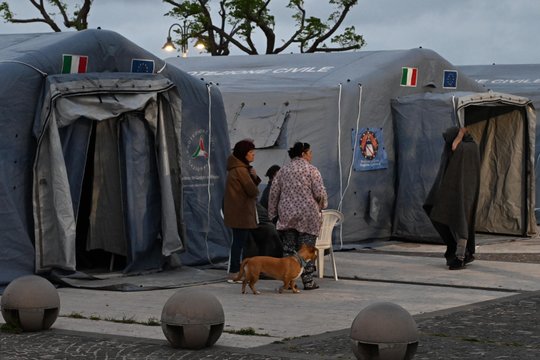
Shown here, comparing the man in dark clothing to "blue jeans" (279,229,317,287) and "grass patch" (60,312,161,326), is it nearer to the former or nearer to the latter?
"blue jeans" (279,229,317,287)

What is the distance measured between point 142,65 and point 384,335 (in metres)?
6.97

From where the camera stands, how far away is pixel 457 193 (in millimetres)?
14664

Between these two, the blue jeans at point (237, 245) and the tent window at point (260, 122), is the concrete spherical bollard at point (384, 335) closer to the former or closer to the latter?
the blue jeans at point (237, 245)

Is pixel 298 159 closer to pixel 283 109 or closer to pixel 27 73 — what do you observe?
pixel 27 73

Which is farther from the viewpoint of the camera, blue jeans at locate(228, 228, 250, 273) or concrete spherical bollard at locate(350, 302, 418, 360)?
blue jeans at locate(228, 228, 250, 273)

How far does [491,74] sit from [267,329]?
15179 mm

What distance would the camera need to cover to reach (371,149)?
18094 mm

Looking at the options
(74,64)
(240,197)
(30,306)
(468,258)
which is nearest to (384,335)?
(30,306)

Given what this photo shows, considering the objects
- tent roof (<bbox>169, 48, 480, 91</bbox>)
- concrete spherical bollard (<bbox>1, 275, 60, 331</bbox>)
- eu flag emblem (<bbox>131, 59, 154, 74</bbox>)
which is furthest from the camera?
tent roof (<bbox>169, 48, 480, 91</bbox>)

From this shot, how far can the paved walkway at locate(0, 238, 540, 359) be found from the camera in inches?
347

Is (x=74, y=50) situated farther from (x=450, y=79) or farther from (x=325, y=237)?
(x=450, y=79)

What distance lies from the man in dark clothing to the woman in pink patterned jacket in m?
2.41

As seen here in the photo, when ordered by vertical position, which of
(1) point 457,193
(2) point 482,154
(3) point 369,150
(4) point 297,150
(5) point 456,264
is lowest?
(5) point 456,264

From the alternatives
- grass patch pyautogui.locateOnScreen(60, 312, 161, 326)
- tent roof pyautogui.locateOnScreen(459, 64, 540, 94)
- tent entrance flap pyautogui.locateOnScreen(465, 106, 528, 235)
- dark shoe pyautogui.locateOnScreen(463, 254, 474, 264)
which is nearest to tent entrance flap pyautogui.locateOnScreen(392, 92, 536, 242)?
tent entrance flap pyautogui.locateOnScreen(465, 106, 528, 235)
